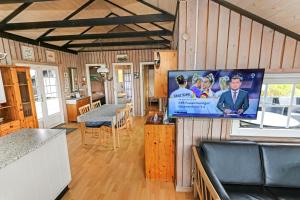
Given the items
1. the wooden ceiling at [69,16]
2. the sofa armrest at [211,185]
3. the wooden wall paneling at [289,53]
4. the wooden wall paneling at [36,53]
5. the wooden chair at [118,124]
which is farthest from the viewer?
the wooden wall paneling at [36,53]

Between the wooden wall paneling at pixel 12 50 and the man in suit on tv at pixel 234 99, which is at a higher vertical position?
the wooden wall paneling at pixel 12 50

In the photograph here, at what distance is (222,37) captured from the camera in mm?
1890

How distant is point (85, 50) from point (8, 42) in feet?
8.95

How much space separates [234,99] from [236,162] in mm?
704

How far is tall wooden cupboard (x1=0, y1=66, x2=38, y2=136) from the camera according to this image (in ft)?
10.6

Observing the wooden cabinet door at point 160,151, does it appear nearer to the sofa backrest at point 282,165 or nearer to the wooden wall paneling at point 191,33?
the wooden wall paneling at point 191,33

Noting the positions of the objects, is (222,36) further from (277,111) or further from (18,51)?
(18,51)

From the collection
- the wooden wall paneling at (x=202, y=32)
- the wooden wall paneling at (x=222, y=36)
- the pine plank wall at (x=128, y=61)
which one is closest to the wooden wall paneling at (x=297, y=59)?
the wooden wall paneling at (x=222, y=36)

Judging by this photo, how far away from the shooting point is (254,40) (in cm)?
186

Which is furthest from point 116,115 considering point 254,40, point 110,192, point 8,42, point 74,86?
point 74,86

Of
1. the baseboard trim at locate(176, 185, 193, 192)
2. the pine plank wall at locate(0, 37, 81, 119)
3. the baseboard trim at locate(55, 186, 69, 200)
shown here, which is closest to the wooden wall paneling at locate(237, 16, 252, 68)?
the baseboard trim at locate(176, 185, 193, 192)

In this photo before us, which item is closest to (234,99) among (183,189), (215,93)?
(215,93)

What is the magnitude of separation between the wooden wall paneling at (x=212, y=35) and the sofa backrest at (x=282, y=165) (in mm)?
1164

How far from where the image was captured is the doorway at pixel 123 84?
634 cm
